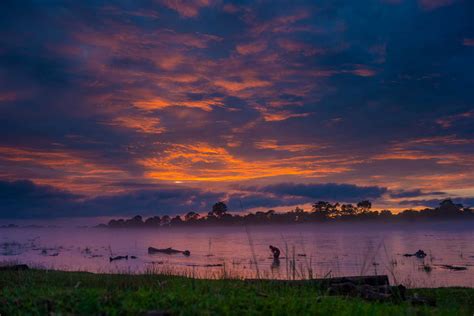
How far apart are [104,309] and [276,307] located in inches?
111

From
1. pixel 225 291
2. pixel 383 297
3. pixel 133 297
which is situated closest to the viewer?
pixel 133 297

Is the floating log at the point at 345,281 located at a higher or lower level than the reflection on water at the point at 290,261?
higher

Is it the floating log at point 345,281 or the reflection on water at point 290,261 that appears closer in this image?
the floating log at point 345,281

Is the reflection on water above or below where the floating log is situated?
below

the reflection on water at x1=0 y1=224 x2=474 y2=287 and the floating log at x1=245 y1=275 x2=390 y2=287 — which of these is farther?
the reflection on water at x1=0 y1=224 x2=474 y2=287

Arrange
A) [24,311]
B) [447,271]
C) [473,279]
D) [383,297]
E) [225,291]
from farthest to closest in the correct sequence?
[447,271]
[473,279]
[383,297]
[225,291]
[24,311]

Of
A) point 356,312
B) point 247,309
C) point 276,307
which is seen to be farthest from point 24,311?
point 356,312

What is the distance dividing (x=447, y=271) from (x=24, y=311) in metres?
36.7

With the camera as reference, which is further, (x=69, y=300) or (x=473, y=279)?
(x=473, y=279)

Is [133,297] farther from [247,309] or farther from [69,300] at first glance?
[247,309]

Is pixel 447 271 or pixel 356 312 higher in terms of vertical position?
pixel 356 312

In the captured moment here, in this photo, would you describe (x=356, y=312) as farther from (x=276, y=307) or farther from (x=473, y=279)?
(x=473, y=279)

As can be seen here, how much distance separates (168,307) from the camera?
761cm

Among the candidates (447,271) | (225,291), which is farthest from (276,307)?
(447,271)
